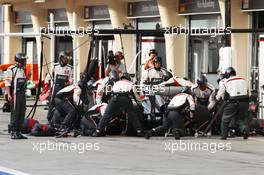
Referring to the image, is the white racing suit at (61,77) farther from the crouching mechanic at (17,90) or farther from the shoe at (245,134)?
the shoe at (245,134)

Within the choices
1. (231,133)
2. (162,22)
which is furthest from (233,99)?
(162,22)

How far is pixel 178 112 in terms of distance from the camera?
16.2 metres

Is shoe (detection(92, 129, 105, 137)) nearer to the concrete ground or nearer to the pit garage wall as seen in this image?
the concrete ground

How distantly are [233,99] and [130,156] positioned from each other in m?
3.99

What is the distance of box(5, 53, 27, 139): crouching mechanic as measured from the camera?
15781 mm

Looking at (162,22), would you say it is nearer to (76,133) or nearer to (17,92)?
(76,133)

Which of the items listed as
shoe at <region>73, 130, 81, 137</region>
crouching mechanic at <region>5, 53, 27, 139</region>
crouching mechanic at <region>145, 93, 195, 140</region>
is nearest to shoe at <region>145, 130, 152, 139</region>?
crouching mechanic at <region>145, 93, 195, 140</region>

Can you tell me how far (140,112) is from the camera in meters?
16.8

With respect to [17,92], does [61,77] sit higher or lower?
higher

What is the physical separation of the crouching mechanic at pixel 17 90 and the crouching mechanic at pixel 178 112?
292 cm

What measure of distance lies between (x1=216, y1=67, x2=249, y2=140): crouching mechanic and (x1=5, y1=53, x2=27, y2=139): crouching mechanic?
4.45 meters

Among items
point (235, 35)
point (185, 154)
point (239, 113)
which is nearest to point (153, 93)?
point (239, 113)

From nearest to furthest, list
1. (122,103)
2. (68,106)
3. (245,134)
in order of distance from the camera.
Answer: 1. (122,103)
2. (245,134)
3. (68,106)

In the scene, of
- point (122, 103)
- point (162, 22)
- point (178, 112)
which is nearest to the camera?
point (178, 112)
